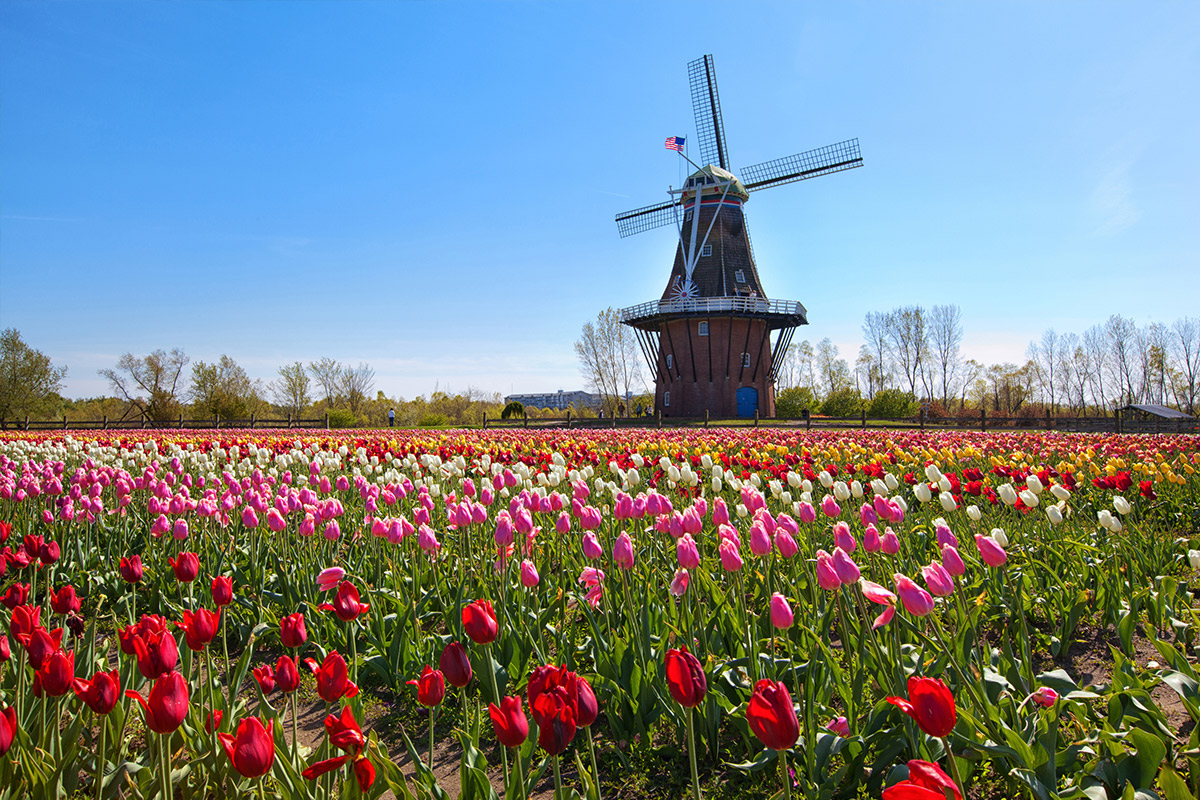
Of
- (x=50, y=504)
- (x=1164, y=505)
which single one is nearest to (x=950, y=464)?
(x=1164, y=505)

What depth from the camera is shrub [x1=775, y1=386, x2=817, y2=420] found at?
41.4m

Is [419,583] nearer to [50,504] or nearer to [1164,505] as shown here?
[50,504]

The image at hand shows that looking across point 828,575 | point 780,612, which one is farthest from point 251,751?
point 828,575

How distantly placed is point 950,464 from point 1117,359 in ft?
217

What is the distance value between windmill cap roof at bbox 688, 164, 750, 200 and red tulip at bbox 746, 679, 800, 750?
3748cm

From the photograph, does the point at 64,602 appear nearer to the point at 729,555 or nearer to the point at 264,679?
the point at 264,679

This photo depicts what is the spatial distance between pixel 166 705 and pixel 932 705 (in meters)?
1.68

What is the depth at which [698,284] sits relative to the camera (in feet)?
117

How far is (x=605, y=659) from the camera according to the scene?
2.73 meters

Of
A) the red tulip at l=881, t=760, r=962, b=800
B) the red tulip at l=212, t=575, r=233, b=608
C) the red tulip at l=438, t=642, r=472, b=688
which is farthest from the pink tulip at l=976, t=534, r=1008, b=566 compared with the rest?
the red tulip at l=212, t=575, r=233, b=608

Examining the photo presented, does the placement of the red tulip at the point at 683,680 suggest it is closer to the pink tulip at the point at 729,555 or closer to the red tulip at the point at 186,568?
the pink tulip at the point at 729,555

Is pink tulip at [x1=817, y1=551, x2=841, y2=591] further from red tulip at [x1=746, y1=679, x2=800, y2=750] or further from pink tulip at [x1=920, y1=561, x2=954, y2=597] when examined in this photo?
red tulip at [x1=746, y1=679, x2=800, y2=750]

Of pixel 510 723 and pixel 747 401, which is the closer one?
pixel 510 723

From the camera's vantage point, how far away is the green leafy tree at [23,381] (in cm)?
3909
